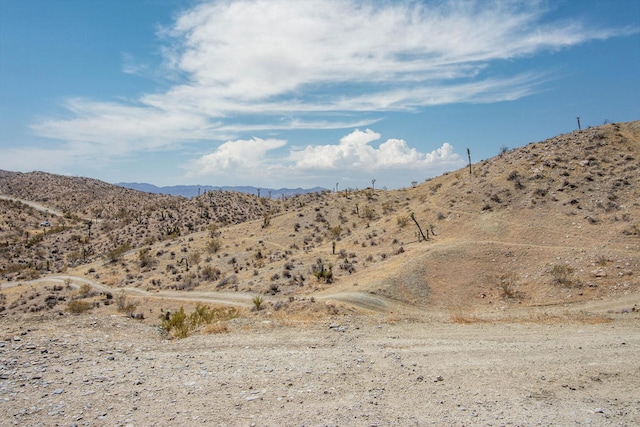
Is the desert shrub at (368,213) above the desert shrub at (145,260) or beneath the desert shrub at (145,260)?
above

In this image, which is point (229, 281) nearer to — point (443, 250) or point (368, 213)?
point (443, 250)

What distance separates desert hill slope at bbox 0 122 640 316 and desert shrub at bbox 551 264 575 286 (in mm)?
88

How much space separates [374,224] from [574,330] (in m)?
27.8

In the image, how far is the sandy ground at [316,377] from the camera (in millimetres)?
8031

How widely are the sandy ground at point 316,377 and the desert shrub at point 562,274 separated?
7.22 metres

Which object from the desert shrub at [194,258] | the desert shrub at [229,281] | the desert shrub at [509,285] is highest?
the desert shrub at [194,258]

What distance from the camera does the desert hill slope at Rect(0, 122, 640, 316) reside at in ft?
72.6

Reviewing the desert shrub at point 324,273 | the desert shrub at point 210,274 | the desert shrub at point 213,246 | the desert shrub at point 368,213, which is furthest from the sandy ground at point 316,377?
the desert shrub at point 368,213

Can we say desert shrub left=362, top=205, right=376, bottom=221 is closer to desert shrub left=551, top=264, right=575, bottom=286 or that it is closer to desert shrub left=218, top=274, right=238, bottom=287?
desert shrub left=218, top=274, right=238, bottom=287

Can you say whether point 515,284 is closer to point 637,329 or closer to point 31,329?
point 637,329

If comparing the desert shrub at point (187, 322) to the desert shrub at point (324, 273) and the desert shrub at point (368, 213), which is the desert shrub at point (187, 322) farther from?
the desert shrub at point (368, 213)

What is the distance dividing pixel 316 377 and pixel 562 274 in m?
19.2

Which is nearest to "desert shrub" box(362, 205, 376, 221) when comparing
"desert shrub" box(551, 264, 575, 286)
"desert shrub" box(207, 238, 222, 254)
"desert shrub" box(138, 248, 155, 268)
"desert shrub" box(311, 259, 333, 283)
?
"desert shrub" box(311, 259, 333, 283)

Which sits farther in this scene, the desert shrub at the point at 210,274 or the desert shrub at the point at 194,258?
the desert shrub at the point at 194,258
